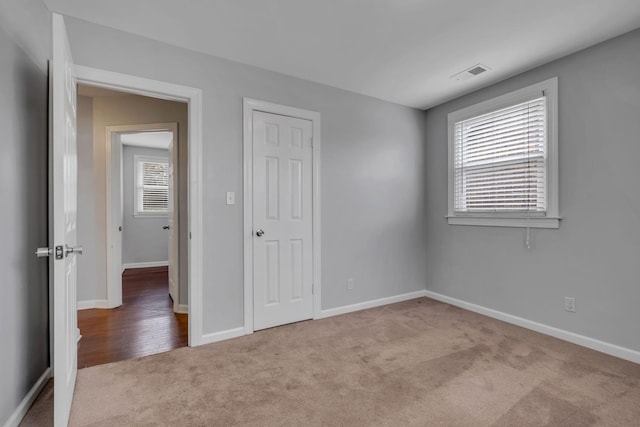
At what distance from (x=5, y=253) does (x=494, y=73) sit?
380 cm

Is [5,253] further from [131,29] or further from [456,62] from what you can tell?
[456,62]

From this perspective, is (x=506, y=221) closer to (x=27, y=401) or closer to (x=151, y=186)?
(x=27, y=401)

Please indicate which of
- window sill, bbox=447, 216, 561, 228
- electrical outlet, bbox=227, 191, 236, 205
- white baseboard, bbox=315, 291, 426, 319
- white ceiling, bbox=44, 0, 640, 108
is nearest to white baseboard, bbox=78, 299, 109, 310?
electrical outlet, bbox=227, 191, 236, 205

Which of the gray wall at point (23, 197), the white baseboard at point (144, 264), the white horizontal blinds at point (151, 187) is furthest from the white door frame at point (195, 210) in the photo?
the white horizontal blinds at point (151, 187)

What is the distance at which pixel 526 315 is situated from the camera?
2916 mm

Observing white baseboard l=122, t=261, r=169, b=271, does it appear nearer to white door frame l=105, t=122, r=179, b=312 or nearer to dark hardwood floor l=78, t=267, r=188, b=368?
dark hardwood floor l=78, t=267, r=188, b=368

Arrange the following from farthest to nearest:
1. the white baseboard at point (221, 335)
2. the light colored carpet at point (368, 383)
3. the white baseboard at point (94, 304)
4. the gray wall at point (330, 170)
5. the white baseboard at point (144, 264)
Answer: the white baseboard at point (144, 264)
the white baseboard at point (94, 304)
the white baseboard at point (221, 335)
the gray wall at point (330, 170)
the light colored carpet at point (368, 383)

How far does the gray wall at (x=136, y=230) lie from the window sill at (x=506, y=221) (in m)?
5.67

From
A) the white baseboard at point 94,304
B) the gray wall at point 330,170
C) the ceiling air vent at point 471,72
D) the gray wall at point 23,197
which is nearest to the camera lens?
the gray wall at point 23,197

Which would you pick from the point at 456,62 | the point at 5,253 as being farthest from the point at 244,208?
the point at 456,62

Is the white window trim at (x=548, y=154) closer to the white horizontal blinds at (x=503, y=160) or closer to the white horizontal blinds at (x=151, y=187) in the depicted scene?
the white horizontal blinds at (x=503, y=160)

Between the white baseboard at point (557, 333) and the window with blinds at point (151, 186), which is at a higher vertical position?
the window with blinds at point (151, 186)

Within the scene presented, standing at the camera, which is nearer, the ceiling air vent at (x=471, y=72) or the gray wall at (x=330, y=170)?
the gray wall at (x=330, y=170)

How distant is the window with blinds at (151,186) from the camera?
6.33 m
